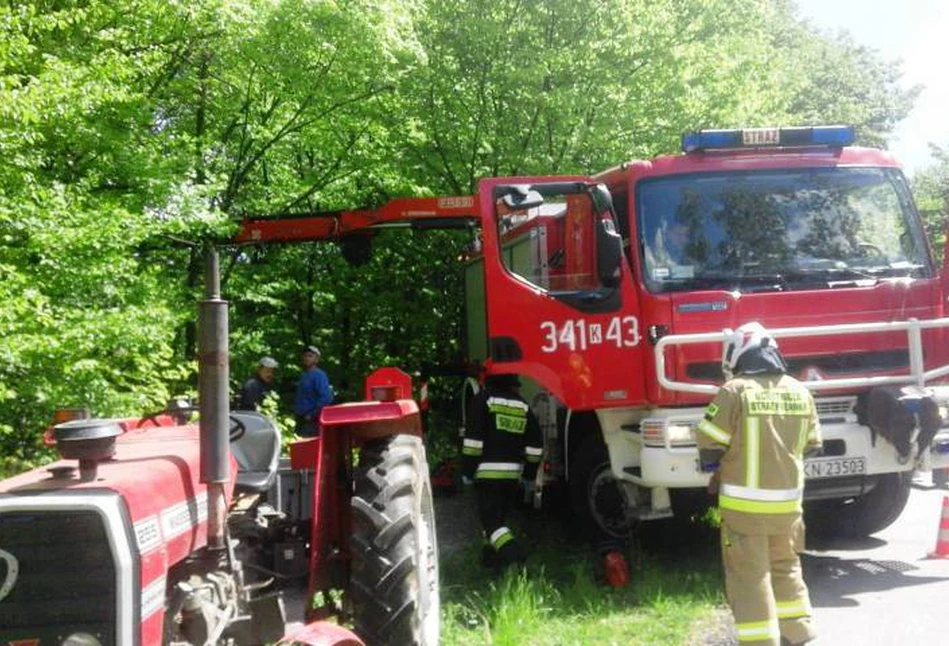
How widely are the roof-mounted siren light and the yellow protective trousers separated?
3.02 m

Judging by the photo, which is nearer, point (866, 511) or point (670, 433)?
point (670, 433)

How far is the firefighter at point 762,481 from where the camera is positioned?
534cm

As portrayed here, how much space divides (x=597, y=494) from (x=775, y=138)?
301 cm

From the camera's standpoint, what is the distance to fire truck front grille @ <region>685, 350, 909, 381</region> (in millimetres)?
6965

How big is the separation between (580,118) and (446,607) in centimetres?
801

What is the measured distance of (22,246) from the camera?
297 inches

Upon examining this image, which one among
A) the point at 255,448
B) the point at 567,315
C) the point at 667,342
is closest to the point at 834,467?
the point at 667,342

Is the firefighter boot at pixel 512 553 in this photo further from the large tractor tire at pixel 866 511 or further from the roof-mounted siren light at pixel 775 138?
the roof-mounted siren light at pixel 775 138

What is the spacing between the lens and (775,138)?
7.39 m

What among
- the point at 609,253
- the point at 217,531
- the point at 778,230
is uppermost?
the point at 778,230

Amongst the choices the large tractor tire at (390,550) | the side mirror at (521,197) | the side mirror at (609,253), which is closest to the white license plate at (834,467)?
the side mirror at (609,253)

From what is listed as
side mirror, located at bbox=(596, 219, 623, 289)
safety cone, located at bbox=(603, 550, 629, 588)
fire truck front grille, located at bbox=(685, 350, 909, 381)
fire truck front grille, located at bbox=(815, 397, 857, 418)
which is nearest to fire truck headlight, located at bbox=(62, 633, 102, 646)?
safety cone, located at bbox=(603, 550, 629, 588)

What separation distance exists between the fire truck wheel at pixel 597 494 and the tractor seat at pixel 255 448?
3293 millimetres

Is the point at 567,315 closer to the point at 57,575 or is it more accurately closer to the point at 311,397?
the point at 57,575
